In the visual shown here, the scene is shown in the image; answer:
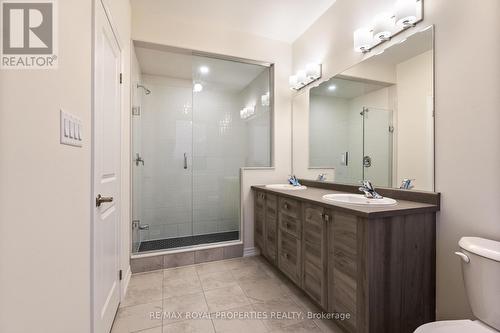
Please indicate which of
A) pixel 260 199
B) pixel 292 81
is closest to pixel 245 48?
pixel 292 81

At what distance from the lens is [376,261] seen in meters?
1.23

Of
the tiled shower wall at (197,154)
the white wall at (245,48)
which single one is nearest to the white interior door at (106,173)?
the white wall at (245,48)

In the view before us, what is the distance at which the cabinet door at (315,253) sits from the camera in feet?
5.14

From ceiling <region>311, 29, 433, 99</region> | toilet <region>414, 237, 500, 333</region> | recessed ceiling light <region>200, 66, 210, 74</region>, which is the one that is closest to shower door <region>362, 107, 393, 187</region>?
ceiling <region>311, 29, 433, 99</region>

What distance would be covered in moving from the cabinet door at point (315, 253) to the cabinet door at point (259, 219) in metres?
0.79

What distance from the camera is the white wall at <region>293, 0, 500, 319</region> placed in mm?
1171

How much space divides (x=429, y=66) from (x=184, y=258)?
2718 millimetres

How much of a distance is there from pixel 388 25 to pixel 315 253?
69.7 inches

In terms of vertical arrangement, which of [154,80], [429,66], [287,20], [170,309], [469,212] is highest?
[287,20]

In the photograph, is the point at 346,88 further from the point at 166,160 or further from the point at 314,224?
the point at 166,160

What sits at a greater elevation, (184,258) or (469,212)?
(469,212)

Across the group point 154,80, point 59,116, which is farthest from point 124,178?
point 154,80

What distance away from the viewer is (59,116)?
0.80 meters

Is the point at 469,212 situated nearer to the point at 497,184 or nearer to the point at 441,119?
the point at 497,184
